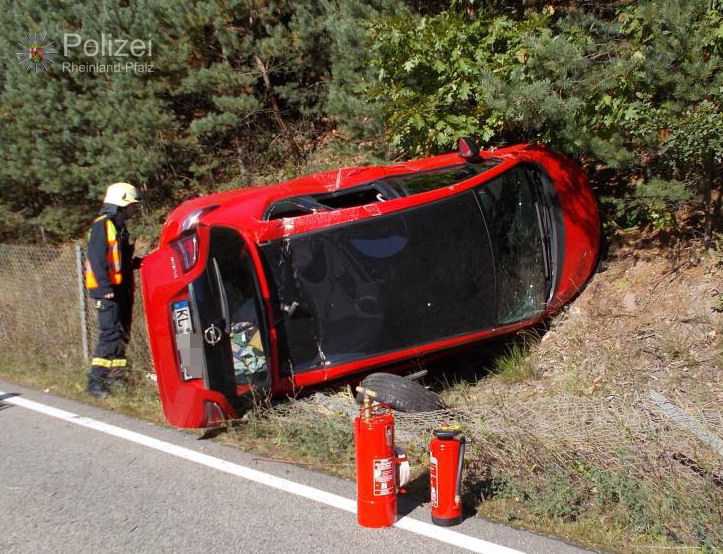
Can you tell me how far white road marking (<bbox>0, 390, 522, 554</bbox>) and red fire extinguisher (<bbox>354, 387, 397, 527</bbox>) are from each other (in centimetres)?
14

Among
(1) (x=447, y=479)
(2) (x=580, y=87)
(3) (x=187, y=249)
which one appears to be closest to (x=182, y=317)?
(3) (x=187, y=249)

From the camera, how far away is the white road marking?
399 centimetres

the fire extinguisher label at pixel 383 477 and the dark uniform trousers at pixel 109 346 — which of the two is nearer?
the fire extinguisher label at pixel 383 477

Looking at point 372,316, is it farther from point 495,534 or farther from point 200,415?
point 495,534

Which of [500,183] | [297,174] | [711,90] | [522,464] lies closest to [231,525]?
[522,464]

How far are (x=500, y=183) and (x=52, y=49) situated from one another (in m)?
8.90

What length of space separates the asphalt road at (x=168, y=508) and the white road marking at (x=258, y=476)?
27 mm

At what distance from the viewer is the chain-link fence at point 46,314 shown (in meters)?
8.35

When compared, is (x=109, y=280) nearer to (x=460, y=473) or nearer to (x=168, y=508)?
(x=168, y=508)

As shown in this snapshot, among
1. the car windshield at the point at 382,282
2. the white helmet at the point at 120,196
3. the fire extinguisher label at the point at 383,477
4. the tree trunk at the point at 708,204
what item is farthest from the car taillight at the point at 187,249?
the tree trunk at the point at 708,204

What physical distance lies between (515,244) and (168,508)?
143 inches

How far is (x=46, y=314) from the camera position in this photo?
948 centimetres

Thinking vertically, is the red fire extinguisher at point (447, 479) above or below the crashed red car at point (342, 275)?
below

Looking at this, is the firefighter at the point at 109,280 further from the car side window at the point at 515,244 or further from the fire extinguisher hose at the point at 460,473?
the fire extinguisher hose at the point at 460,473
